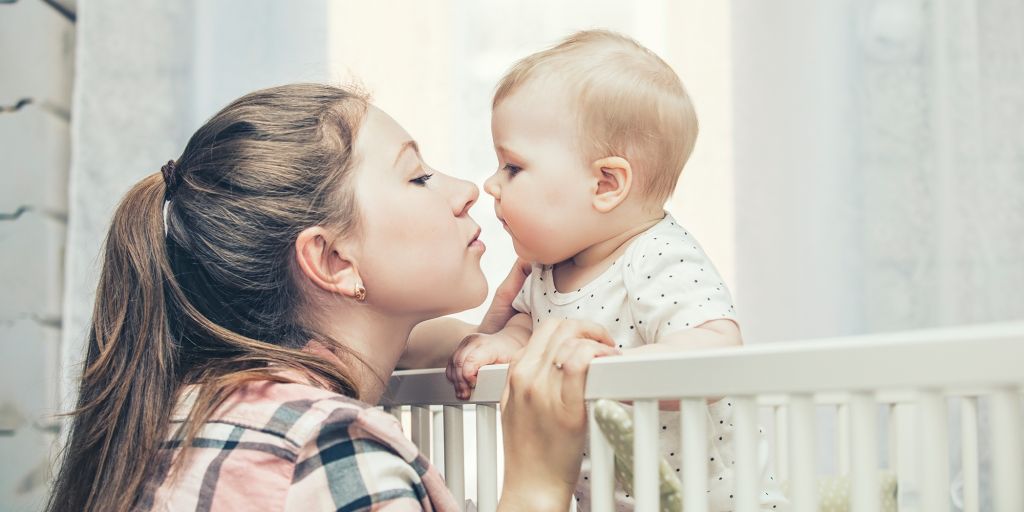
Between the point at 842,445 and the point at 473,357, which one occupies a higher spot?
the point at 473,357

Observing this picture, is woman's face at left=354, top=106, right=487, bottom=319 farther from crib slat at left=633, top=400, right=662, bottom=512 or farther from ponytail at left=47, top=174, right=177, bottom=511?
crib slat at left=633, top=400, right=662, bottom=512

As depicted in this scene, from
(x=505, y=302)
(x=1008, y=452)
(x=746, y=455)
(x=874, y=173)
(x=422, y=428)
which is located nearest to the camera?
(x=1008, y=452)

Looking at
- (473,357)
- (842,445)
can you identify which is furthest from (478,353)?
(842,445)

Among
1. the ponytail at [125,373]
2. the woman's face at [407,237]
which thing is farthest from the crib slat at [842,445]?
the ponytail at [125,373]

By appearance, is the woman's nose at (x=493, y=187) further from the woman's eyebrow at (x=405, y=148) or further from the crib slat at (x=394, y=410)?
the crib slat at (x=394, y=410)

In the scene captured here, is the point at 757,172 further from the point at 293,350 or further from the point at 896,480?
the point at 293,350

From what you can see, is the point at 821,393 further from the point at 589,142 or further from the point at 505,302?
the point at 505,302

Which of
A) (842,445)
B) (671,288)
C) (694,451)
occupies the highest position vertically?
(671,288)

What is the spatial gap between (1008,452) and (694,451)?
0.69 feet

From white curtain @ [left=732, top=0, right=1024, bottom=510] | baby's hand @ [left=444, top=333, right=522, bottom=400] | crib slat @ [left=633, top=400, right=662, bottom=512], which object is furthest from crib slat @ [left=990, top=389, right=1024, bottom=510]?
white curtain @ [left=732, top=0, right=1024, bottom=510]

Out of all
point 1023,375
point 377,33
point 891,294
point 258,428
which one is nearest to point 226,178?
point 258,428

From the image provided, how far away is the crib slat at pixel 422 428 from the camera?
3.76 ft

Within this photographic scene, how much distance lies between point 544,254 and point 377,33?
1009mm

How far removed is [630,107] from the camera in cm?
108
